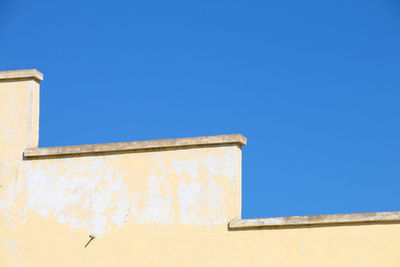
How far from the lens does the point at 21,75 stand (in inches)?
655

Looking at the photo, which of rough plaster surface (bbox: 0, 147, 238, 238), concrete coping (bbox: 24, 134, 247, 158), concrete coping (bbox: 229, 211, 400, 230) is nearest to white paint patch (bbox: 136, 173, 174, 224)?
rough plaster surface (bbox: 0, 147, 238, 238)

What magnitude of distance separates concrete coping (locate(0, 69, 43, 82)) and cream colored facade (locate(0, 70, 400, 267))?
23 millimetres

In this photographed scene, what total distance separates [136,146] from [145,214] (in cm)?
146

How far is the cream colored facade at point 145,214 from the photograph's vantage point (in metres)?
13.9

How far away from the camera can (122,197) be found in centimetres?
1543

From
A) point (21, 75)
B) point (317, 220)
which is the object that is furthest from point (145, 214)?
point (21, 75)

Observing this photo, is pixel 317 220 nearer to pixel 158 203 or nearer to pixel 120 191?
pixel 158 203

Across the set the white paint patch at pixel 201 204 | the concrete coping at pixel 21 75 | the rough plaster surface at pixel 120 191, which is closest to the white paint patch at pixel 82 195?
the rough plaster surface at pixel 120 191

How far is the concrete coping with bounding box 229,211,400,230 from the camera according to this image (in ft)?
44.6

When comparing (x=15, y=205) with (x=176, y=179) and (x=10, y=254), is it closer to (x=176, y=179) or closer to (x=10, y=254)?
(x=10, y=254)

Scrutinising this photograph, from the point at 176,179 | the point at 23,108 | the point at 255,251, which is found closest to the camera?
the point at 255,251

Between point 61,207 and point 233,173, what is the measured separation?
3862mm

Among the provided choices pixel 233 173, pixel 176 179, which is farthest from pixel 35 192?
pixel 233 173

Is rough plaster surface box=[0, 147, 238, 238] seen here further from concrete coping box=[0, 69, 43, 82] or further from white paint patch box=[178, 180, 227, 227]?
concrete coping box=[0, 69, 43, 82]
